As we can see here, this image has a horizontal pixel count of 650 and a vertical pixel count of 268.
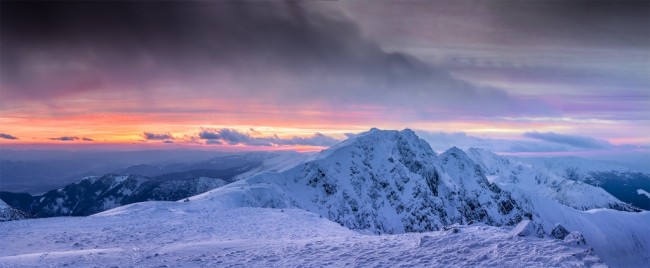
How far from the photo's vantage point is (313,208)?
142625 mm


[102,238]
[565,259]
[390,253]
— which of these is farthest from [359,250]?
[102,238]

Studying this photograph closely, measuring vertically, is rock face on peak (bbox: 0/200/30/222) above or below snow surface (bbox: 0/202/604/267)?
below

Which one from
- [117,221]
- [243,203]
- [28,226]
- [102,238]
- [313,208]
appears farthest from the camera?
[313,208]

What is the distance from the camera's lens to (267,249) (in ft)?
72.8

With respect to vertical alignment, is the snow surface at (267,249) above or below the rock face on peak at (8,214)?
above

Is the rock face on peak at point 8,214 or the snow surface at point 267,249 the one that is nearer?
the snow surface at point 267,249

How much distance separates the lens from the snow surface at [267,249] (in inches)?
704

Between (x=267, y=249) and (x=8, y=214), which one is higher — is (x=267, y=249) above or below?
above

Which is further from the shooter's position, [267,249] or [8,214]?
[8,214]

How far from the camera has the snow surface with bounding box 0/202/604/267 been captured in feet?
58.6

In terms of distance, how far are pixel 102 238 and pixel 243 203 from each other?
6139 cm

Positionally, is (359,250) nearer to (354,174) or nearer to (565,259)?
(565,259)

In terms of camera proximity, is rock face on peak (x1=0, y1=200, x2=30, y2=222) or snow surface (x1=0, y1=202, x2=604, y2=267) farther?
rock face on peak (x1=0, y1=200, x2=30, y2=222)

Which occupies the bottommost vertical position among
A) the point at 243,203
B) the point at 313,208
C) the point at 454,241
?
the point at 313,208
